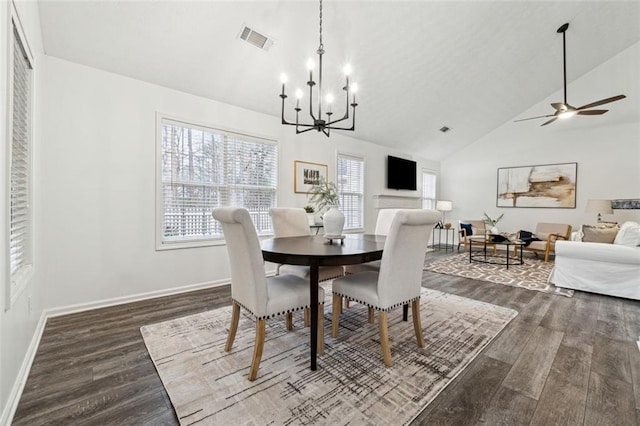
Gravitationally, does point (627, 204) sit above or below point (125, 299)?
above

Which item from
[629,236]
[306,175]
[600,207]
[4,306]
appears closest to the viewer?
[4,306]

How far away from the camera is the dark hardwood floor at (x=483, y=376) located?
55.5 inches

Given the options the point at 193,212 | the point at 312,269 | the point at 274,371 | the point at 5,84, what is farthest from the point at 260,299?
the point at 193,212

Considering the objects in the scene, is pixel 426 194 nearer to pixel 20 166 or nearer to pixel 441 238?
pixel 441 238

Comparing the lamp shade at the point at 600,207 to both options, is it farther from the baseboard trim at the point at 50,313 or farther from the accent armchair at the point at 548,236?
the baseboard trim at the point at 50,313

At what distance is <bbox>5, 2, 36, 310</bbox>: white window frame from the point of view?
1.44m

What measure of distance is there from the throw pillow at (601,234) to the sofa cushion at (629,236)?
0.21 m

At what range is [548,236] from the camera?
5.48m

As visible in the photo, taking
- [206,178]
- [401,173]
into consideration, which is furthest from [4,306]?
[401,173]

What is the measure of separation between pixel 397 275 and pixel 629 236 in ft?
11.4

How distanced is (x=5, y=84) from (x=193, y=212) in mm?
2316

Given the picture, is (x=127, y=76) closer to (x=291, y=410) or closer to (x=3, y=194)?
(x=3, y=194)

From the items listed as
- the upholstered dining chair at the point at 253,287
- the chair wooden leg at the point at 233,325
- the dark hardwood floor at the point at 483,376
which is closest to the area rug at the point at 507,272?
the dark hardwood floor at the point at 483,376

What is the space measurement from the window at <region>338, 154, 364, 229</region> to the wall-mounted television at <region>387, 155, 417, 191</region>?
0.93 m
